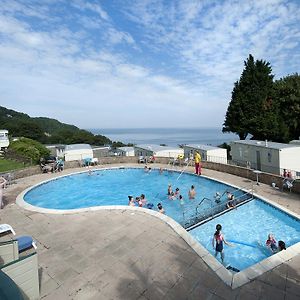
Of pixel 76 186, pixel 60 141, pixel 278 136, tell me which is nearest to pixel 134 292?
pixel 76 186

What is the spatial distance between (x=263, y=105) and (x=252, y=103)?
58.9 inches

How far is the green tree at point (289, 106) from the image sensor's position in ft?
111

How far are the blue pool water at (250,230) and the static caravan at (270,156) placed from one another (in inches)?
243

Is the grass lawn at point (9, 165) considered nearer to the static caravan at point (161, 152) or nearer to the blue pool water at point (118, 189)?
the blue pool water at point (118, 189)

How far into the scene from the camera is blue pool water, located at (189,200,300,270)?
9.32 m

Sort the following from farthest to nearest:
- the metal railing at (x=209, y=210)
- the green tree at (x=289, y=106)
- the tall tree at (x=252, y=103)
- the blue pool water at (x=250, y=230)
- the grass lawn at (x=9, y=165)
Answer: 1. the tall tree at (x=252, y=103)
2. the green tree at (x=289, y=106)
3. the grass lawn at (x=9, y=165)
4. the metal railing at (x=209, y=210)
5. the blue pool water at (x=250, y=230)

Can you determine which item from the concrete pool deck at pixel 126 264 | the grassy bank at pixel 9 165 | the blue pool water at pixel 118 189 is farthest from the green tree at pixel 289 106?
the grassy bank at pixel 9 165

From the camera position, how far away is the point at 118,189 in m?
19.7

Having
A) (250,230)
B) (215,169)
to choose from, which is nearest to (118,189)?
(215,169)

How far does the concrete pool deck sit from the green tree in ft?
103

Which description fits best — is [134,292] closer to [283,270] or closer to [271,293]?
[271,293]

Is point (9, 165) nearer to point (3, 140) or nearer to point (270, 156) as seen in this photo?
point (3, 140)

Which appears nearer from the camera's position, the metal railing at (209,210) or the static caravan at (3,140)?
the metal railing at (209,210)

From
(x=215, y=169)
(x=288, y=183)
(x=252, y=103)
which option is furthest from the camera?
(x=252, y=103)
